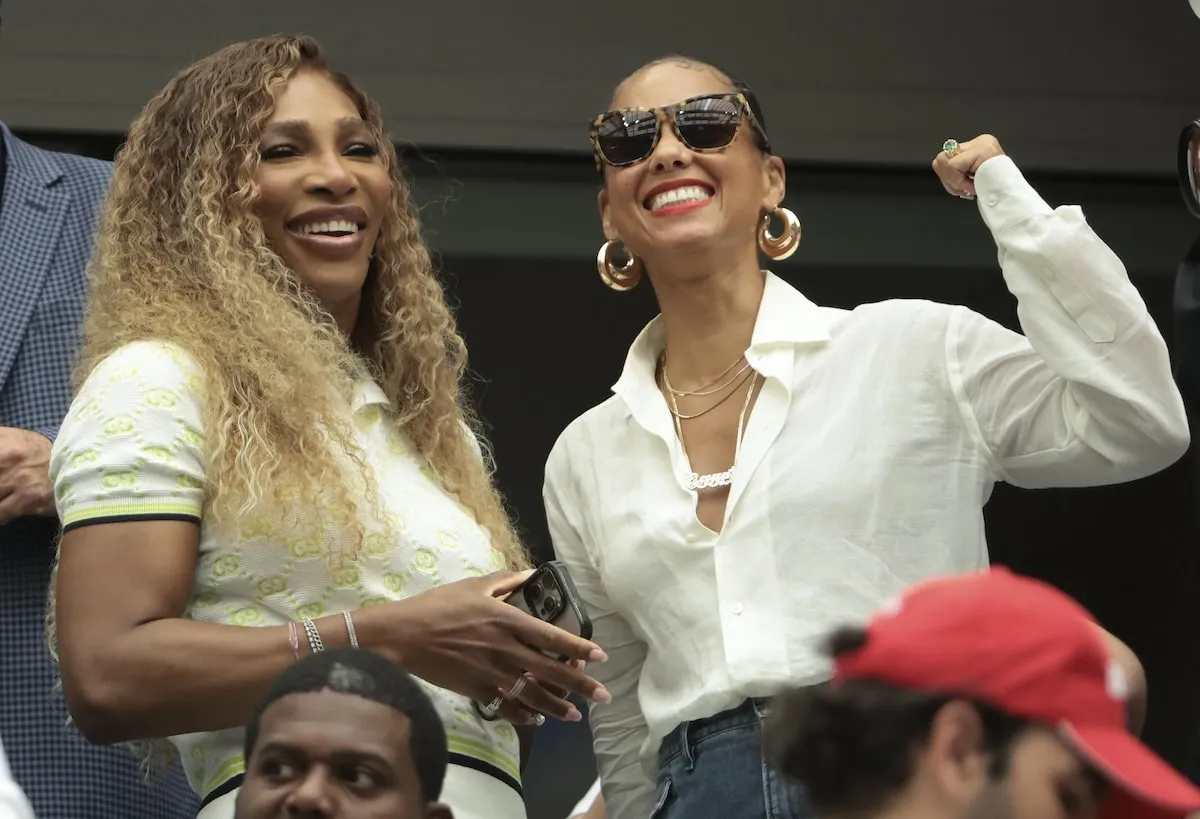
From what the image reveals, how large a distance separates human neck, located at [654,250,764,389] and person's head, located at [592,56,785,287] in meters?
0.04

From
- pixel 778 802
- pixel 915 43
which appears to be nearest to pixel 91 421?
pixel 778 802

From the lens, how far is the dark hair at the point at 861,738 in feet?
6.67

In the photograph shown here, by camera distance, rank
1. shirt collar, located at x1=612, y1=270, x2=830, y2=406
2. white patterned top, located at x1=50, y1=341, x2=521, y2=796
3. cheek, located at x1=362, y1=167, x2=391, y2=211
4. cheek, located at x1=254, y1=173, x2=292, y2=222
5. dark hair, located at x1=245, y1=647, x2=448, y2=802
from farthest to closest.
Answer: cheek, located at x1=362, y1=167, x2=391, y2=211 < cheek, located at x1=254, y1=173, x2=292, y2=222 < shirt collar, located at x1=612, y1=270, x2=830, y2=406 < white patterned top, located at x1=50, y1=341, x2=521, y2=796 < dark hair, located at x1=245, y1=647, x2=448, y2=802

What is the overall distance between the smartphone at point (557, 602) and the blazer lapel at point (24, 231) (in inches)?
46.9

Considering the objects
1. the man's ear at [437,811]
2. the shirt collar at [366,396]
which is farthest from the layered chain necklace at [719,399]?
the man's ear at [437,811]

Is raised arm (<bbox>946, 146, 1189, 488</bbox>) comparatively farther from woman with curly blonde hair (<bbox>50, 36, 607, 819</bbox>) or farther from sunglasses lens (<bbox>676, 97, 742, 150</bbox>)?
woman with curly blonde hair (<bbox>50, 36, 607, 819</bbox>)

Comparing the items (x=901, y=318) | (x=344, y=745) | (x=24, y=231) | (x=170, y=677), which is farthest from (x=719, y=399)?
(x=24, y=231)

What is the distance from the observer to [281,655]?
2.94m

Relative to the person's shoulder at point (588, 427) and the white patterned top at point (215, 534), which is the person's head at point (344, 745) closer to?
the white patterned top at point (215, 534)

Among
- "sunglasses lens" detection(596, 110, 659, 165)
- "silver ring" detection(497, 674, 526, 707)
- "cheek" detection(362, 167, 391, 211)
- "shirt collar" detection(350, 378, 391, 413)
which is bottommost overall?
"silver ring" detection(497, 674, 526, 707)

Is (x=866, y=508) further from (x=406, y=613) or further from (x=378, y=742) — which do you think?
(x=378, y=742)

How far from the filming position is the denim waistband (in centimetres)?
306

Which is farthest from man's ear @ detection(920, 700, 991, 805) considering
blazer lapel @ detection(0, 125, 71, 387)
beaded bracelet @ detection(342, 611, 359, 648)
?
blazer lapel @ detection(0, 125, 71, 387)

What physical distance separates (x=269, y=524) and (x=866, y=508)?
0.90 meters
